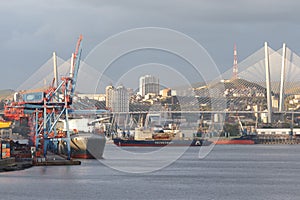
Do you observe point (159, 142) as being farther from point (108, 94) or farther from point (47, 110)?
point (47, 110)

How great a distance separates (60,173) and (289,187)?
16586mm

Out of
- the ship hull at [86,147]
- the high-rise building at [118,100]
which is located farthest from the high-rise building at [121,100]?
the ship hull at [86,147]

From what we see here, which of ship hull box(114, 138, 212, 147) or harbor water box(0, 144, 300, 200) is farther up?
ship hull box(114, 138, 212, 147)

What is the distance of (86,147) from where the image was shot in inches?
2896

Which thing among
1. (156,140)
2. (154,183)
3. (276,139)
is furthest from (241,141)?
(154,183)

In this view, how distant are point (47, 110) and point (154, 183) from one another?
2391 centimetres

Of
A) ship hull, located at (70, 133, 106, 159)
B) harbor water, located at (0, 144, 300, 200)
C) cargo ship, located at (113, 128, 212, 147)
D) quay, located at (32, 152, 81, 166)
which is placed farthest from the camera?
cargo ship, located at (113, 128, 212, 147)

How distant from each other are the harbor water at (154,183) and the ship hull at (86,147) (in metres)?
11.2

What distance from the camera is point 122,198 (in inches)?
1561

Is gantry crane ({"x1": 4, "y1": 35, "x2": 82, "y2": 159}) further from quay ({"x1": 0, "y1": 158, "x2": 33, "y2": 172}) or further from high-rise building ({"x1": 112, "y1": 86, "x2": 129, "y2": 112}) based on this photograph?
high-rise building ({"x1": 112, "y1": 86, "x2": 129, "y2": 112})

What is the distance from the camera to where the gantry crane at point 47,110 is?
67.2 m

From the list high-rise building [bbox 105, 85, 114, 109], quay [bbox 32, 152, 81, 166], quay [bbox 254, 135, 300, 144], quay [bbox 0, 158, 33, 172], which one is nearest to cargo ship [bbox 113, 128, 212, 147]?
high-rise building [bbox 105, 85, 114, 109]

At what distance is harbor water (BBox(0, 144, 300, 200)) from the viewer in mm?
41219

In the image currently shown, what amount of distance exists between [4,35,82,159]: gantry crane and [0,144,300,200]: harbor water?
7640mm
